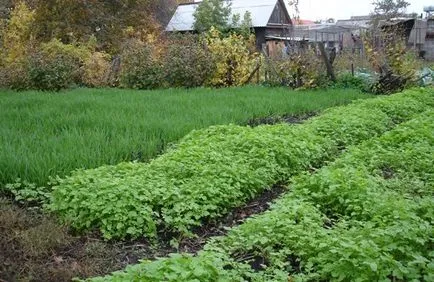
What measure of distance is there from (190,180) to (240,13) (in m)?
32.6

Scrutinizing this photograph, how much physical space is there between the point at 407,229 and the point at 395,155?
9.48 ft

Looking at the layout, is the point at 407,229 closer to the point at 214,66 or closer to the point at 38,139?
the point at 38,139

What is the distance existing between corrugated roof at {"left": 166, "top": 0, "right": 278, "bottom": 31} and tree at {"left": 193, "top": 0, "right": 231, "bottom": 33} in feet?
4.31

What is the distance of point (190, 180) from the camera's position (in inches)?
195

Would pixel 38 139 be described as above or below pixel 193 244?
above

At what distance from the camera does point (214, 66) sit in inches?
632

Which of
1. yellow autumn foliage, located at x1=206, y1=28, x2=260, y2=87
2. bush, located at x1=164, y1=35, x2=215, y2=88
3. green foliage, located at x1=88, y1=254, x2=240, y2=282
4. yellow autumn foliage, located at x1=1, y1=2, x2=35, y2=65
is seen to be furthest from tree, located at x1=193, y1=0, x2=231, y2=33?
green foliage, located at x1=88, y1=254, x2=240, y2=282

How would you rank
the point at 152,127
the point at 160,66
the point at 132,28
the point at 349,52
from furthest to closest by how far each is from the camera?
the point at 132,28
the point at 349,52
the point at 160,66
the point at 152,127

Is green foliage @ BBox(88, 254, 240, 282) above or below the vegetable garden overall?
above

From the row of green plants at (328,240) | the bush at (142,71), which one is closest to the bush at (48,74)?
the bush at (142,71)

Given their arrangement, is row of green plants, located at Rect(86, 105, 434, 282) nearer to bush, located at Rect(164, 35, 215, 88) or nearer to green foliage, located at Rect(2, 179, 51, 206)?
green foliage, located at Rect(2, 179, 51, 206)

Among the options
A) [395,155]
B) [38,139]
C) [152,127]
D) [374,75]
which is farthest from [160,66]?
[395,155]

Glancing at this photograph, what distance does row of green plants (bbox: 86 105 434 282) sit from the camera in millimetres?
3037

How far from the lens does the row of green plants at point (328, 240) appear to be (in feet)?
9.96
